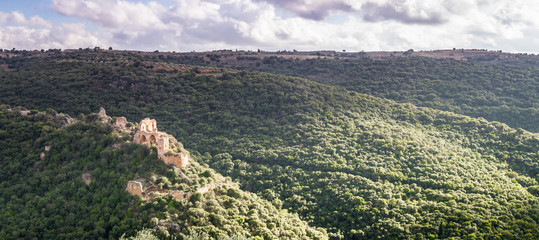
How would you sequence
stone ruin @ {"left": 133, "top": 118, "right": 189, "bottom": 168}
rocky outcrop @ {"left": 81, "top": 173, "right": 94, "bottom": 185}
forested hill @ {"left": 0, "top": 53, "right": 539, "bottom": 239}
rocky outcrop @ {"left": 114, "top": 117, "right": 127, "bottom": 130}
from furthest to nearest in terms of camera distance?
rocky outcrop @ {"left": 114, "top": 117, "right": 127, "bottom": 130}
forested hill @ {"left": 0, "top": 53, "right": 539, "bottom": 239}
stone ruin @ {"left": 133, "top": 118, "right": 189, "bottom": 168}
rocky outcrop @ {"left": 81, "top": 173, "right": 94, "bottom": 185}

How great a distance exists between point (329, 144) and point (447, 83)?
5709 cm

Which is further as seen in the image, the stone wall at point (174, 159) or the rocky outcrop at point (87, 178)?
the stone wall at point (174, 159)

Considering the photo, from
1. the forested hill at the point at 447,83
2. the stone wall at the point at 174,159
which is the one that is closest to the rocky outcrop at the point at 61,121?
the stone wall at the point at 174,159

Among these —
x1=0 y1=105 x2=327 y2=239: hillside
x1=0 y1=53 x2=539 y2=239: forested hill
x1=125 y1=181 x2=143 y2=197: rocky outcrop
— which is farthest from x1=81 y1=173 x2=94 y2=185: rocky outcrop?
x1=0 y1=53 x2=539 y2=239: forested hill

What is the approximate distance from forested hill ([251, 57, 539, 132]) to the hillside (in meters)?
65.4

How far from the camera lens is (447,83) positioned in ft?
334

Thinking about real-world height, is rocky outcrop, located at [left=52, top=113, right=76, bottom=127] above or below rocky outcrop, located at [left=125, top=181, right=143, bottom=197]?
above

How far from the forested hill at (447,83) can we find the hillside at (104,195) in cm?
6542

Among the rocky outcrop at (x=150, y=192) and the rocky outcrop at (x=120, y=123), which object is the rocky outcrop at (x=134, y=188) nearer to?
the rocky outcrop at (x=150, y=192)

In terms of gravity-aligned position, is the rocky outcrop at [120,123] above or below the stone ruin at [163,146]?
above

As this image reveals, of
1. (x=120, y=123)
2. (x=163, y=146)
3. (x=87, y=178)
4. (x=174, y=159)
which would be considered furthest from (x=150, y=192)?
(x=120, y=123)

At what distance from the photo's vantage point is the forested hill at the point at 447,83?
294 ft

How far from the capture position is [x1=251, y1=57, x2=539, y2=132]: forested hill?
8950 cm

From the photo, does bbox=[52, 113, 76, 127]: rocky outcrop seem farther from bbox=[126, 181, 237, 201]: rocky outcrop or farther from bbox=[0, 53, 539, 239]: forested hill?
bbox=[126, 181, 237, 201]: rocky outcrop
